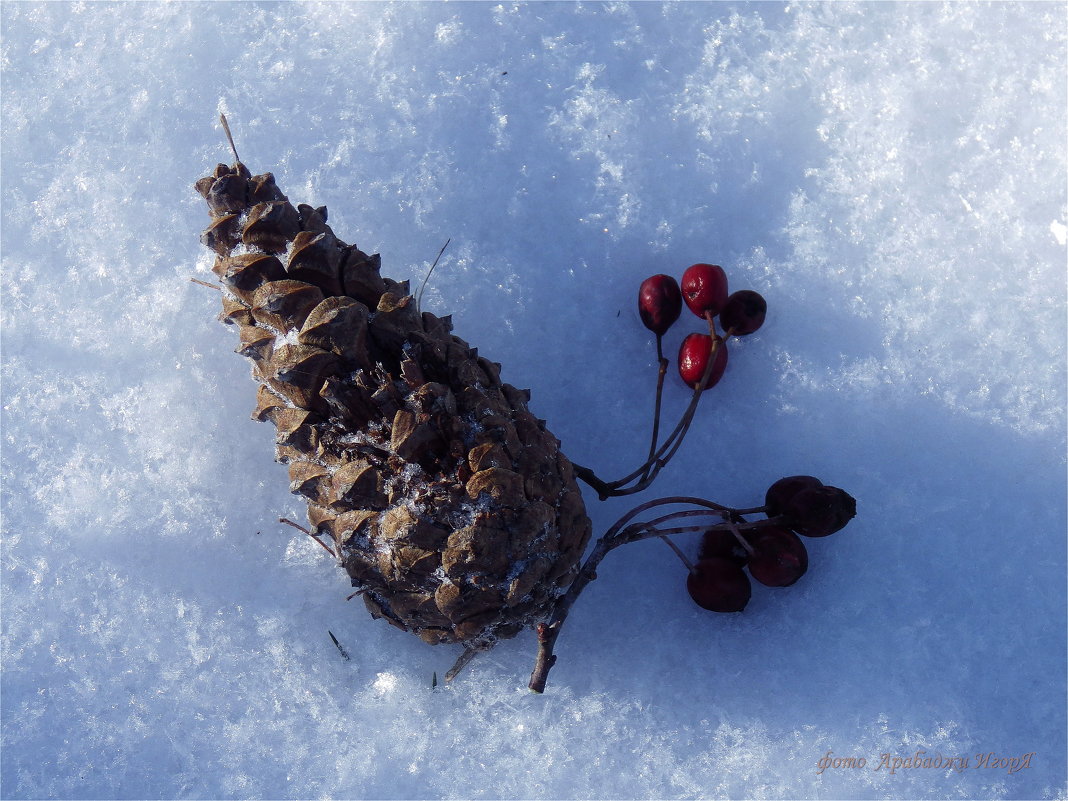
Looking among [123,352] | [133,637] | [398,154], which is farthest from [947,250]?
[133,637]

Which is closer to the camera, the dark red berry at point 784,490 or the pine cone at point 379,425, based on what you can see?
the pine cone at point 379,425

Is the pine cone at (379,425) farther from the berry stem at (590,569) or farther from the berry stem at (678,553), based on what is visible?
the berry stem at (678,553)

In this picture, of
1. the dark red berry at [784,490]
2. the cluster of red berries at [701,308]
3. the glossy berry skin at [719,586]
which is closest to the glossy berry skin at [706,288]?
the cluster of red berries at [701,308]

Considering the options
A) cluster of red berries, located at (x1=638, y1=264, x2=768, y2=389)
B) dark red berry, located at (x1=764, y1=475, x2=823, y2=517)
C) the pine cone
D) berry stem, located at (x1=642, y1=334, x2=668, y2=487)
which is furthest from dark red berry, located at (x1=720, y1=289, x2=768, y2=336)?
the pine cone

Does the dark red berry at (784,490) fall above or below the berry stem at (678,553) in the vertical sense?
above

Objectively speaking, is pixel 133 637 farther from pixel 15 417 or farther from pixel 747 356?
pixel 747 356

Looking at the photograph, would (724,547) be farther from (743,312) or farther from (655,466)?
(743,312)
